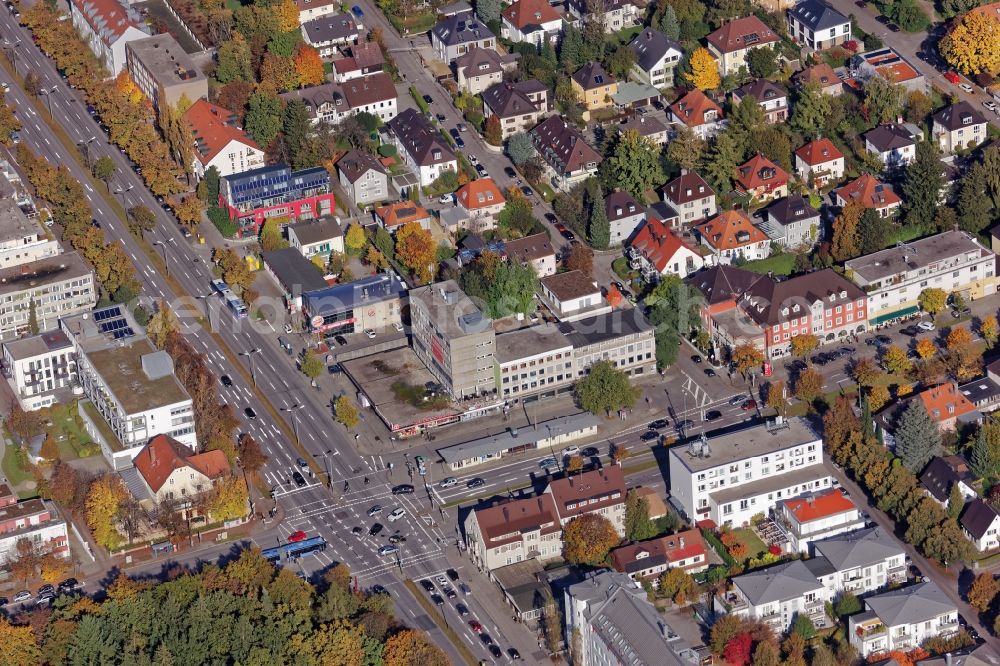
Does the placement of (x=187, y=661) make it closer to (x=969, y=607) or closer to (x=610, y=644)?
(x=610, y=644)

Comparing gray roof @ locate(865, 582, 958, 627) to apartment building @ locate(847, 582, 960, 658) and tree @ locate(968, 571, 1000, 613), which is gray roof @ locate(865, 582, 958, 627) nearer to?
apartment building @ locate(847, 582, 960, 658)

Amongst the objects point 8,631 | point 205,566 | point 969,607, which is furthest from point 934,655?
point 8,631

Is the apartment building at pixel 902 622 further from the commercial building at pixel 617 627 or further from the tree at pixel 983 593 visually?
the commercial building at pixel 617 627

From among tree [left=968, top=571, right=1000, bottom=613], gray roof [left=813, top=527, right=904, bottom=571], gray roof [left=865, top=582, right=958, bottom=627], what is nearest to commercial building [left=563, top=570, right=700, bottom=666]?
gray roof [left=813, top=527, right=904, bottom=571]

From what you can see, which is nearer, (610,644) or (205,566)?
(610,644)

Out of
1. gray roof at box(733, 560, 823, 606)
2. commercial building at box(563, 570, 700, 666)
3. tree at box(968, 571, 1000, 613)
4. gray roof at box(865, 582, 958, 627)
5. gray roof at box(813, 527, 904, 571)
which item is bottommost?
tree at box(968, 571, 1000, 613)

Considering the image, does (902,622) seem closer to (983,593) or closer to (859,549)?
(983,593)

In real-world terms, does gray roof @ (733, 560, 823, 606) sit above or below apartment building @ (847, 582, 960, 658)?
above
